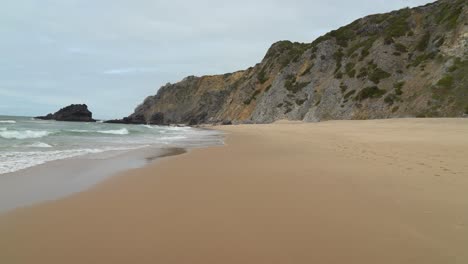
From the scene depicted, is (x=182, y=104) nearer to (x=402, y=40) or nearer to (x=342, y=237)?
(x=402, y=40)

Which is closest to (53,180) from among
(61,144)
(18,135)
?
(61,144)

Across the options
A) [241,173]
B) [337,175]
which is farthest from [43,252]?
[337,175]

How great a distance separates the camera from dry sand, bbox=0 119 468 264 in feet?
9.93

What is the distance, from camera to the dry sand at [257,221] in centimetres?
303

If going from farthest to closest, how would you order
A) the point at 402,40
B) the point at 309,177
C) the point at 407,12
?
the point at 407,12 < the point at 402,40 < the point at 309,177

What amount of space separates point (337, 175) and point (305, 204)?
2.33 metres

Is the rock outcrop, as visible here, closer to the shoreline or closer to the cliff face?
the cliff face

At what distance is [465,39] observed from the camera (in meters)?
29.7

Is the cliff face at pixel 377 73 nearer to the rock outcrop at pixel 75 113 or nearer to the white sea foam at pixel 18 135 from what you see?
the white sea foam at pixel 18 135

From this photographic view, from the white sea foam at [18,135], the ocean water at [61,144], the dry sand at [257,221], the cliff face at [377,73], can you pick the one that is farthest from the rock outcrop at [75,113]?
the dry sand at [257,221]

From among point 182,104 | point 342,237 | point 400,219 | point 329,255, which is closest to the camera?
point 329,255

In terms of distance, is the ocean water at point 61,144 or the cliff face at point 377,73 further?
the cliff face at point 377,73

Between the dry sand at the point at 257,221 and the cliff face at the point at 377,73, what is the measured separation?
23.9 metres

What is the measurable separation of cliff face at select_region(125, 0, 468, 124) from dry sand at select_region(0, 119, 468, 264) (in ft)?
78.3
